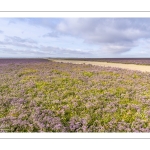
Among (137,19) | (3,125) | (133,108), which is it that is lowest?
(3,125)

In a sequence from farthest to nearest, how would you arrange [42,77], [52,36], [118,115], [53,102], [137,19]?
[42,77] < [52,36] < [137,19] < [53,102] < [118,115]

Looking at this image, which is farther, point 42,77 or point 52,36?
point 42,77
